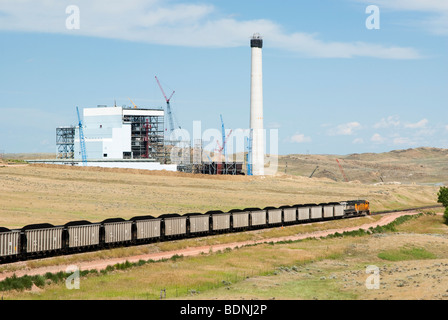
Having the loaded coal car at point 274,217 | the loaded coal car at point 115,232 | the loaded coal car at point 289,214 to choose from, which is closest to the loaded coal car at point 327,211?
the loaded coal car at point 289,214

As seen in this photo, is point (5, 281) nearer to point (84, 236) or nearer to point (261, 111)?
point (84, 236)

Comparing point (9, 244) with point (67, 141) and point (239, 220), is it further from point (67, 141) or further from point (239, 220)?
point (67, 141)

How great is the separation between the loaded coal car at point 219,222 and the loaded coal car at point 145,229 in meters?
8.48

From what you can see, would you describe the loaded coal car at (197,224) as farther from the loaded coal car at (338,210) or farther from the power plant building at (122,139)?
the power plant building at (122,139)

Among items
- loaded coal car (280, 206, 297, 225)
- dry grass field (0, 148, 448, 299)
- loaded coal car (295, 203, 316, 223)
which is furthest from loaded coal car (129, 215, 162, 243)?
loaded coal car (295, 203, 316, 223)

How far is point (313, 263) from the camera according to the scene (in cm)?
4644

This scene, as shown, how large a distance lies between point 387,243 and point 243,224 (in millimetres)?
16555

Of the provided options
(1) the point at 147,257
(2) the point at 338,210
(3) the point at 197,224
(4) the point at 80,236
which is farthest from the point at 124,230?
(2) the point at 338,210

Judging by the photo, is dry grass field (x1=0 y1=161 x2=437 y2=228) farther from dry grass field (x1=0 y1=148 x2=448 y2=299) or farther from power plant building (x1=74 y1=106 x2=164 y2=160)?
power plant building (x1=74 y1=106 x2=164 y2=160)

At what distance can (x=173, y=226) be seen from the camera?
5578 cm

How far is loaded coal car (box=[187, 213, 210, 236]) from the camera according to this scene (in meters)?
57.9

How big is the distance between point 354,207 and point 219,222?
39696 mm

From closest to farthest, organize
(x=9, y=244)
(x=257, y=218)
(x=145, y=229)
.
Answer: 1. (x=9, y=244)
2. (x=145, y=229)
3. (x=257, y=218)
